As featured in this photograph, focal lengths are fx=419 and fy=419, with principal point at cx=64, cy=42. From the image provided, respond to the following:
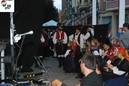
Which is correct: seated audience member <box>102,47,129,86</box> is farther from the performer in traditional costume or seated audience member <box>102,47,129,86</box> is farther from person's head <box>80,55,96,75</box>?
the performer in traditional costume

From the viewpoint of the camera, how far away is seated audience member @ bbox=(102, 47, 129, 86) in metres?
7.97

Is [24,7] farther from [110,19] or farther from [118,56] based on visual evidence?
[110,19]

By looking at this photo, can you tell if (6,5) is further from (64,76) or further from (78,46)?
(78,46)

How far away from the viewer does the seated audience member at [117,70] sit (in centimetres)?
797

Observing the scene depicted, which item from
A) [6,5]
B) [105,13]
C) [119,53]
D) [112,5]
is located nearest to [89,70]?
[6,5]

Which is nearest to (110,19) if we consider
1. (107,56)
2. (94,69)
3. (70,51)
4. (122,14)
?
(122,14)

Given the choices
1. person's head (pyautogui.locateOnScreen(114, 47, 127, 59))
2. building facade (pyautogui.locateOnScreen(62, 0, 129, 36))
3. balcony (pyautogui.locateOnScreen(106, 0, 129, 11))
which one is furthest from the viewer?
balcony (pyautogui.locateOnScreen(106, 0, 129, 11))

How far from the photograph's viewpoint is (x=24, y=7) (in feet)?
34.8

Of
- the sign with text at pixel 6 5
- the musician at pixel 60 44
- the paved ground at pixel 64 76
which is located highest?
the sign with text at pixel 6 5

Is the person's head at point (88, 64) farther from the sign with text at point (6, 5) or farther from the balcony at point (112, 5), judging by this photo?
the balcony at point (112, 5)

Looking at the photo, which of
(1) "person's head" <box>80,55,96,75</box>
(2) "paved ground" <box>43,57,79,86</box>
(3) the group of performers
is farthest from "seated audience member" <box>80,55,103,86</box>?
(2) "paved ground" <box>43,57,79,86</box>

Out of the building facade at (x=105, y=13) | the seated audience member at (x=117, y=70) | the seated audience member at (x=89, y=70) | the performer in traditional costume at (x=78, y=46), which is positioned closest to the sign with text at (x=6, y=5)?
the seated audience member at (x=117, y=70)

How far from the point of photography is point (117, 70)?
9102 millimetres

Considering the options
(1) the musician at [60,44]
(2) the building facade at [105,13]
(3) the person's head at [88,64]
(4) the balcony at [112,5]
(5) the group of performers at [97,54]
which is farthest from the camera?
(4) the balcony at [112,5]
